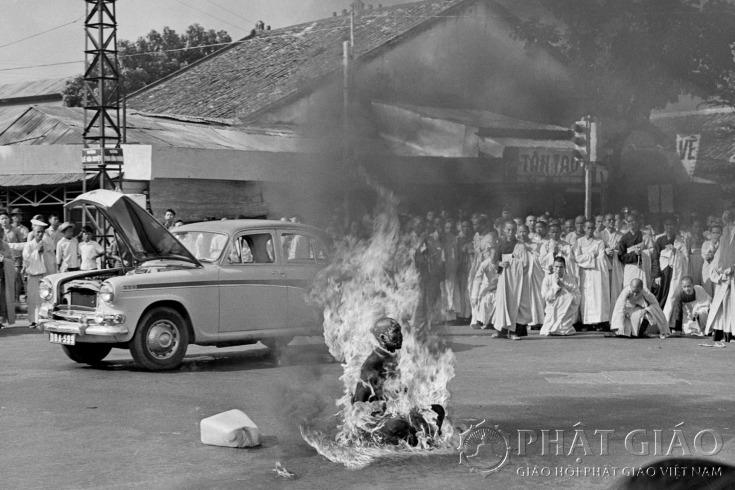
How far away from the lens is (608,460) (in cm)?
710

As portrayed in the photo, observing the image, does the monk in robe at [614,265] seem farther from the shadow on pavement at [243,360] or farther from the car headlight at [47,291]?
the car headlight at [47,291]

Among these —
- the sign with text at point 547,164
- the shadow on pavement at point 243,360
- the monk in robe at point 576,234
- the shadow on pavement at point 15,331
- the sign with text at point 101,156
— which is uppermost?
the sign with text at point 101,156

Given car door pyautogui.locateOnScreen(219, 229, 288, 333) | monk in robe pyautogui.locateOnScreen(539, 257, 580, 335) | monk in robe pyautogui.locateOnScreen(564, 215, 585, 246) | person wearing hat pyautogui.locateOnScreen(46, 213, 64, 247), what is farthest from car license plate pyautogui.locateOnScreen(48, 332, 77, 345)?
monk in robe pyautogui.locateOnScreen(564, 215, 585, 246)

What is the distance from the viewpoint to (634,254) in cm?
1698

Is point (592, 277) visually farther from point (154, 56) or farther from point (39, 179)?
point (154, 56)

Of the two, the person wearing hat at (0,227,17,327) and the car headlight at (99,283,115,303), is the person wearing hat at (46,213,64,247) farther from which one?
the car headlight at (99,283,115,303)

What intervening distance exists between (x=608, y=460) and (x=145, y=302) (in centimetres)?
647

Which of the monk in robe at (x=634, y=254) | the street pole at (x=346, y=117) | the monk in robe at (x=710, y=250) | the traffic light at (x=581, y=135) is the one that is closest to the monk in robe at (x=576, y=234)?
the monk in robe at (x=634, y=254)

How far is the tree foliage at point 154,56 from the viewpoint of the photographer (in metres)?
46.9

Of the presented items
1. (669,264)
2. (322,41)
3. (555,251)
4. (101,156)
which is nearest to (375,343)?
(322,41)

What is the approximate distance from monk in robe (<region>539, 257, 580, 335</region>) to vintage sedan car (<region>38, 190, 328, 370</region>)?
18.5 feet

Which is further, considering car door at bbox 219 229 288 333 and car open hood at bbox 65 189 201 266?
car door at bbox 219 229 288 333

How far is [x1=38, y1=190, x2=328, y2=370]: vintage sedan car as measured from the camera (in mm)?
11648

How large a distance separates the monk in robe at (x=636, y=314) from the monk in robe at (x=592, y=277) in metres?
0.71
